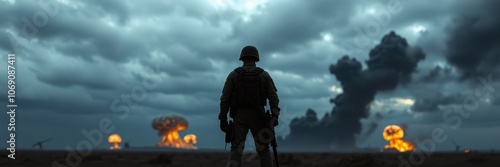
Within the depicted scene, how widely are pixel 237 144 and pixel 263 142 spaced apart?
55cm

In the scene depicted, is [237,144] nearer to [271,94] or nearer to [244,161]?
[271,94]

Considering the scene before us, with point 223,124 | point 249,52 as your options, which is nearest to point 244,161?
point 223,124

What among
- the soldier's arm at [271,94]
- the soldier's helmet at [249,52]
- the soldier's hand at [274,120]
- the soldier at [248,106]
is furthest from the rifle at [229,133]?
the soldier's helmet at [249,52]

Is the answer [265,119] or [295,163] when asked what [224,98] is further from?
[295,163]

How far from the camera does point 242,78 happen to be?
336 inches

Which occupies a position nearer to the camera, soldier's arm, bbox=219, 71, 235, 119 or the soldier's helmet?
soldier's arm, bbox=219, 71, 235, 119

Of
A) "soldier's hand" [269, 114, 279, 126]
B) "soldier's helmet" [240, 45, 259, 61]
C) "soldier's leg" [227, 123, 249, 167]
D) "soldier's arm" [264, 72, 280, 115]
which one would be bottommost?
"soldier's leg" [227, 123, 249, 167]

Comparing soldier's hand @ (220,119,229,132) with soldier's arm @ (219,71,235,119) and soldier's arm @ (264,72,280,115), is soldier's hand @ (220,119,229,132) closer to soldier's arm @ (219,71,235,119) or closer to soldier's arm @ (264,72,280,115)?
soldier's arm @ (219,71,235,119)

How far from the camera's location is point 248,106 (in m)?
8.58

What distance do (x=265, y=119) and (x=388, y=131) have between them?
656ft

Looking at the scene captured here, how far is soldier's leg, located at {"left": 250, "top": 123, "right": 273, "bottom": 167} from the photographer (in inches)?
336

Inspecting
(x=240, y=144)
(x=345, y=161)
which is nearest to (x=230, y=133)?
(x=240, y=144)

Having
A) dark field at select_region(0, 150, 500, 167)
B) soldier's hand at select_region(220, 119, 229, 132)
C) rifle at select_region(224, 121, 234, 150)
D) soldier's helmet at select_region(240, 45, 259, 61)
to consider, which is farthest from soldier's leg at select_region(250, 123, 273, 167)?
dark field at select_region(0, 150, 500, 167)

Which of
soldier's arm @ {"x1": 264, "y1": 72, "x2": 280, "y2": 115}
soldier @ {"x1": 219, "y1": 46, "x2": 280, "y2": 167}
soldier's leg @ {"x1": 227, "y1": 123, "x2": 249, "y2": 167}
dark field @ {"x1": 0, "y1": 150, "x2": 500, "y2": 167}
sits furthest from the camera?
dark field @ {"x1": 0, "y1": 150, "x2": 500, "y2": 167}
